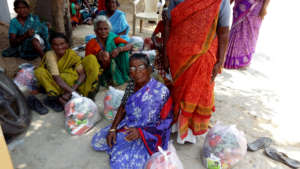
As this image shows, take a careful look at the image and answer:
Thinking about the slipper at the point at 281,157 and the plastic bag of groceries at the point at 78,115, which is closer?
the slipper at the point at 281,157

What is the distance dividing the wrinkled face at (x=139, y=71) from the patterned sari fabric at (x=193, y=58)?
0.34 m

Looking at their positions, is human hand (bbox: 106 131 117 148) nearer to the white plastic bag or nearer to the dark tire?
the white plastic bag

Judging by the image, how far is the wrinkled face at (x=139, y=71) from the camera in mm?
1952

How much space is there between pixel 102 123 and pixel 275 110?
257 centimetres

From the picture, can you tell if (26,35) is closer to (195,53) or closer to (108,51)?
(108,51)

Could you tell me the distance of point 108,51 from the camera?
3387 mm

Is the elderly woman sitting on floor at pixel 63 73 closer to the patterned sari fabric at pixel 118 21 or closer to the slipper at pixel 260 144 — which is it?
the patterned sari fabric at pixel 118 21

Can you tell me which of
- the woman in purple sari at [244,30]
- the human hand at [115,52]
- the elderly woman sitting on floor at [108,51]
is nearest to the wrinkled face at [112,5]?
the elderly woman sitting on floor at [108,51]

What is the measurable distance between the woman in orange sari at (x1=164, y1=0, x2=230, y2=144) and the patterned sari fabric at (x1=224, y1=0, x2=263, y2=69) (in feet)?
8.13

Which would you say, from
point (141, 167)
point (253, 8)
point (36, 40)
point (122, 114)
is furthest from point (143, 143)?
point (253, 8)

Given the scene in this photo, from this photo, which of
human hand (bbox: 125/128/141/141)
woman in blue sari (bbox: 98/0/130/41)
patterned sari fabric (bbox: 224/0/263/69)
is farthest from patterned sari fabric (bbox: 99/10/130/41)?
human hand (bbox: 125/128/141/141)

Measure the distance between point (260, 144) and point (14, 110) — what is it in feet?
9.69

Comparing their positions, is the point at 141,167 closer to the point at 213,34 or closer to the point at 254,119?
the point at 213,34

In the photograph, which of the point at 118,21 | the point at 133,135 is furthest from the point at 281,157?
the point at 118,21
